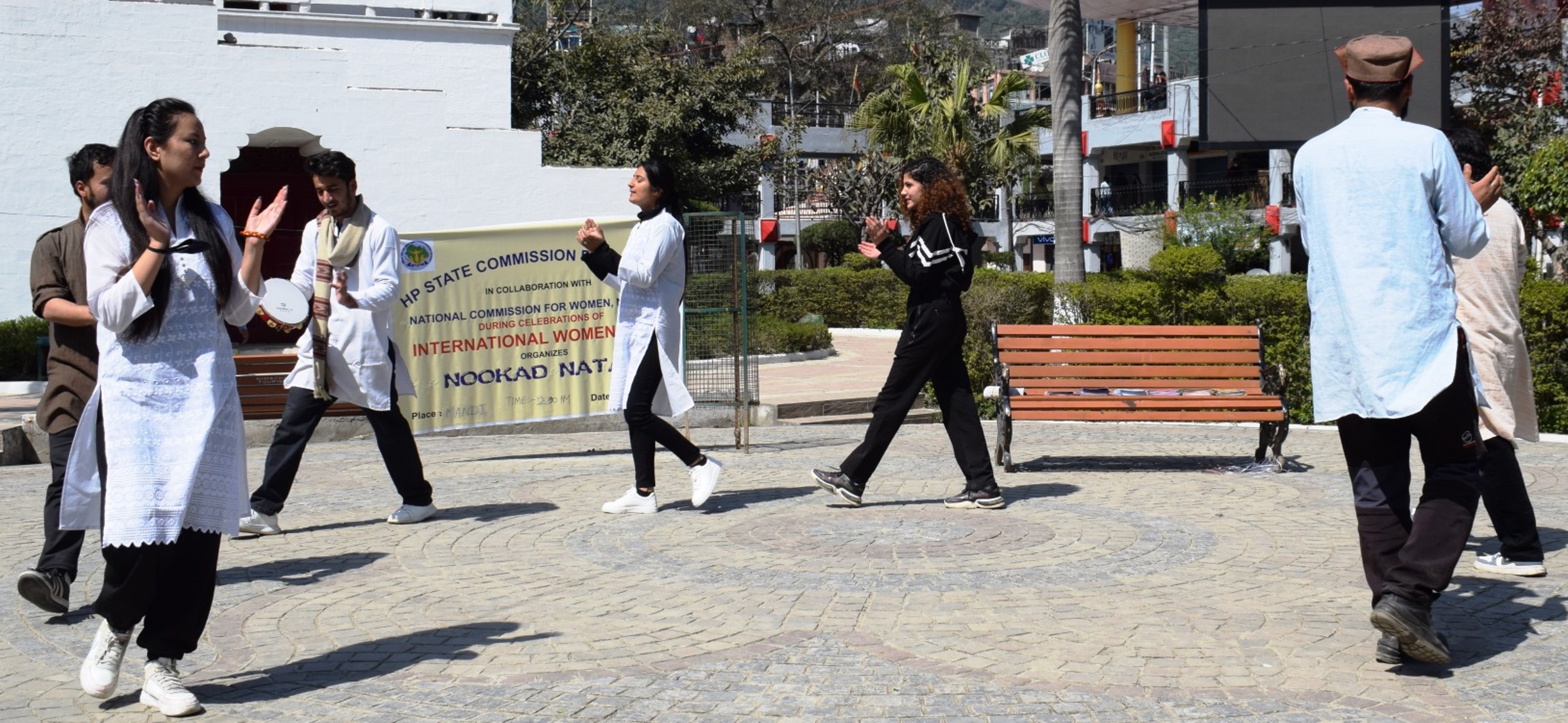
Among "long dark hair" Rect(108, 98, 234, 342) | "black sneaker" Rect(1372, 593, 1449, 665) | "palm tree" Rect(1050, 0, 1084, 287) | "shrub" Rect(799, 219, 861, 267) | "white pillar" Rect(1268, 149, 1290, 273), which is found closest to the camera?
"long dark hair" Rect(108, 98, 234, 342)

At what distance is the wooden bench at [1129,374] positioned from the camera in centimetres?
906

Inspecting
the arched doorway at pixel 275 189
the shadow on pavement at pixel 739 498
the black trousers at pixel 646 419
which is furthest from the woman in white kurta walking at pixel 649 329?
the arched doorway at pixel 275 189

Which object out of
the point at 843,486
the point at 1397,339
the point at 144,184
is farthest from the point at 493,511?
the point at 1397,339

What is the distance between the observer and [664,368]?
297 inches

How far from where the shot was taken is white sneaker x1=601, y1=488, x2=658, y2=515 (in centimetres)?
765

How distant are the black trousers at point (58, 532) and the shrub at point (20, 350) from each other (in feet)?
42.6

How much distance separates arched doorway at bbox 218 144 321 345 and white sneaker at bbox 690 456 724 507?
15.5 metres

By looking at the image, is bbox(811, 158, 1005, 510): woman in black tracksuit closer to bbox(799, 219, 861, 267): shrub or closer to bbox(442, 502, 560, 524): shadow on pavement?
bbox(442, 502, 560, 524): shadow on pavement

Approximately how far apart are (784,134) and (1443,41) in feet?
95.6

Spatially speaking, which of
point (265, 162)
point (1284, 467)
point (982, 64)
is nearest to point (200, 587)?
point (1284, 467)

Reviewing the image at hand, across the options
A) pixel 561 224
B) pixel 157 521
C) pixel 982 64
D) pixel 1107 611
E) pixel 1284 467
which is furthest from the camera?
pixel 982 64

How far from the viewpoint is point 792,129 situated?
43031mm

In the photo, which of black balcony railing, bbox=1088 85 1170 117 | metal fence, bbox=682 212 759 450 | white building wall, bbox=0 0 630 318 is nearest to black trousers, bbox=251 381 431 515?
metal fence, bbox=682 212 759 450

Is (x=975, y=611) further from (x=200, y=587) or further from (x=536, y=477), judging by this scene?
(x=536, y=477)
